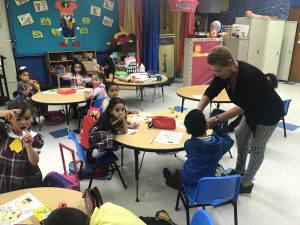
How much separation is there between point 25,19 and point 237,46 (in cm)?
521

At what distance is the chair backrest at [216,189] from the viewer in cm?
171

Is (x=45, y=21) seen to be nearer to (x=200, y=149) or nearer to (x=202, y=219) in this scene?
(x=200, y=149)

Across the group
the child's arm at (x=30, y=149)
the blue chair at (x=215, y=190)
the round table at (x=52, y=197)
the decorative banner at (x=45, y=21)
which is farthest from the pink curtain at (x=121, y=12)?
the round table at (x=52, y=197)

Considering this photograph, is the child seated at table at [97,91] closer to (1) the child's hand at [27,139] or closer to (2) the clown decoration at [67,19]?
(1) the child's hand at [27,139]

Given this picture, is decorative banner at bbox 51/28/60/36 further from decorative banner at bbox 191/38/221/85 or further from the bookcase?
decorative banner at bbox 191/38/221/85

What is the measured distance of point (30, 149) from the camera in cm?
166

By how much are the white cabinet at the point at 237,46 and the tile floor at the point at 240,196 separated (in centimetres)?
333

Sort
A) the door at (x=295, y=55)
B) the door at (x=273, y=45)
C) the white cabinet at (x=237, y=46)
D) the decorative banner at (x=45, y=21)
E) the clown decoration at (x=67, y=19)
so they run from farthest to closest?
the door at (x=295, y=55), the door at (x=273, y=45), the white cabinet at (x=237, y=46), the clown decoration at (x=67, y=19), the decorative banner at (x=45, y=21)

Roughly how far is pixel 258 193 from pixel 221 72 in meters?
1.38

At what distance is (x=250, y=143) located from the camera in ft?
8.28

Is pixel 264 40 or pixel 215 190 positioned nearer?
pixel 215 190

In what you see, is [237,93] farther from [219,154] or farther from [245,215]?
[245,215]

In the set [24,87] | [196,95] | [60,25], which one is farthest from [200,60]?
[24,87]

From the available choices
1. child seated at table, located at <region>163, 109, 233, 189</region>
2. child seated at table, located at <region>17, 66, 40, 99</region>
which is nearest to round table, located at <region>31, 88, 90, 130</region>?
child seated at table, located at <region>17, 66, 40, 99</region>
